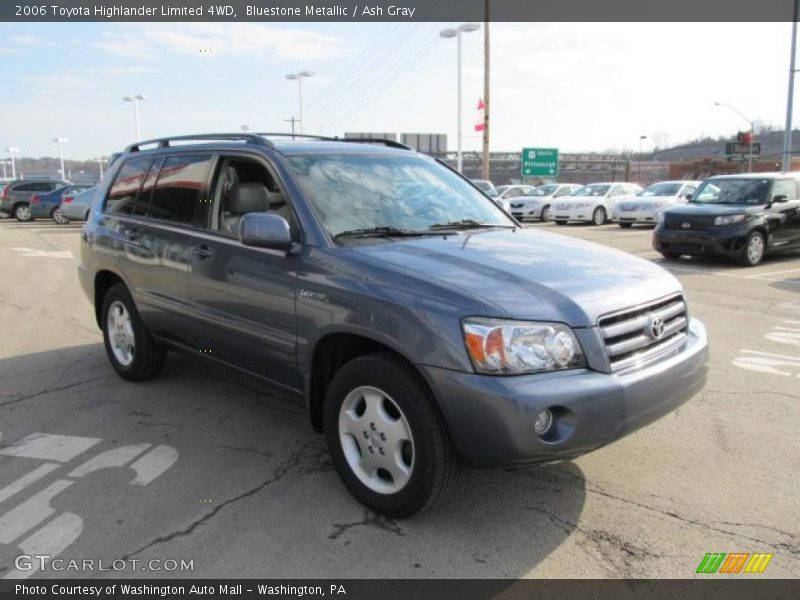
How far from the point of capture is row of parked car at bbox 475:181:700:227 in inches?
822

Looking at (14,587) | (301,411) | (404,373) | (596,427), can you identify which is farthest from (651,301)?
(14,587)

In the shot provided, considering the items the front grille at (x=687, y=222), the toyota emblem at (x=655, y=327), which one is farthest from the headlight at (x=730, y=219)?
the toyota emblem at (x=655, y=327)

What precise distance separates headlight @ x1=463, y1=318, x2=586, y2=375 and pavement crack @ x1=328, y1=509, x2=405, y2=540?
942 mm

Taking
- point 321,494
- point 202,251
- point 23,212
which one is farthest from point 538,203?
point 321,494

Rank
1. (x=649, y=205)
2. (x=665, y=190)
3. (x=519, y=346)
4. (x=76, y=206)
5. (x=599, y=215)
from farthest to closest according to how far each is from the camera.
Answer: (x=76, y=206) < (x=599, y=215) < (x=665, y=190) < (x=649, y=205) < (x=519, y=346)

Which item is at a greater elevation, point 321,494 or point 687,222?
point 687,222

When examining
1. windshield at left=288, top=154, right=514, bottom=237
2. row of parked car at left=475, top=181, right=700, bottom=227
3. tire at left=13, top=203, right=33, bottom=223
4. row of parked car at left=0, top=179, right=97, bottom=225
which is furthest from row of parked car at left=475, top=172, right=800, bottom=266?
tire at left=13, top=203, right=33, bottom=223

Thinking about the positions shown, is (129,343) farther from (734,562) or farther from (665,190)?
(665,190)

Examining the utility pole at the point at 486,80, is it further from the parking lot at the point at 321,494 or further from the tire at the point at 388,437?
the tire at the point at 388,437

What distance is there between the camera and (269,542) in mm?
3070

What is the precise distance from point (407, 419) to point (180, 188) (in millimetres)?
2705

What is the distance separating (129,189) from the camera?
215 inches

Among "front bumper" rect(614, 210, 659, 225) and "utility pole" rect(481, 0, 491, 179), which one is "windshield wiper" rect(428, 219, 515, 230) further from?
"utility pole" rect(481, 0, 491, 179)

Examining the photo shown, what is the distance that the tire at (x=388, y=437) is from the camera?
9.77 ft
